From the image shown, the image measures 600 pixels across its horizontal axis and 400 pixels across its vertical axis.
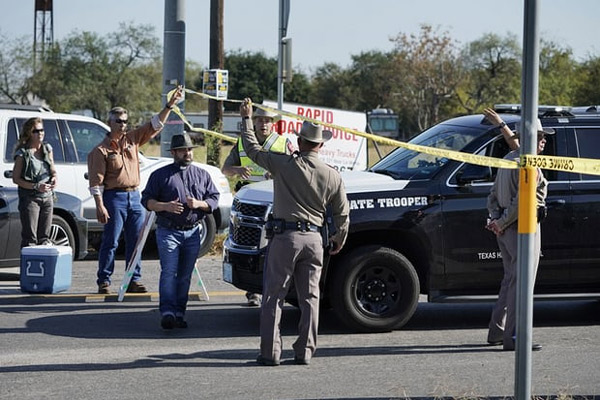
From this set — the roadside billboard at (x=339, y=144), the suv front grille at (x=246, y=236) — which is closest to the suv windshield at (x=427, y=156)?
the suv front grille at (x=246, y=236)

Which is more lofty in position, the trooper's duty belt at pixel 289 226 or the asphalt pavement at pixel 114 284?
the trooper's duty belt at pixel 289 226

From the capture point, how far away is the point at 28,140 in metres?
11.1

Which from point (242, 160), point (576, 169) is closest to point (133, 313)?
point (242, 160)

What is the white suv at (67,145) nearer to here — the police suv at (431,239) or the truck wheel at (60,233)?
the truck wheel at (60,233)

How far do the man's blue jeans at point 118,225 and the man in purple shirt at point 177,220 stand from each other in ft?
4.63

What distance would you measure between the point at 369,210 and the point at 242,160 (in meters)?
1.60

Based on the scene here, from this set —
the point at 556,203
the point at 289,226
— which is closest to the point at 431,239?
the point at 556,203

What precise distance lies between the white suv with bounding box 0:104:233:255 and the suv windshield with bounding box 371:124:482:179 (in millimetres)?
4404

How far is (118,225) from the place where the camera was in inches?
404

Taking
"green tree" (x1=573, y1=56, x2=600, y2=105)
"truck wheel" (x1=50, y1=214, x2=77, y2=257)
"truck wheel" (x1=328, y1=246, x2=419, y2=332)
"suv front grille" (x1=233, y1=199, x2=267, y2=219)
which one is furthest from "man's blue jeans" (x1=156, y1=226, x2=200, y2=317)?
"green tree" (x1=573, y1=56, x2=600, y2=105)

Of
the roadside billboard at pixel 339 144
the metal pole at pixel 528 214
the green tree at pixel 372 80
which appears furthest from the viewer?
the green tree at pixel 372 80

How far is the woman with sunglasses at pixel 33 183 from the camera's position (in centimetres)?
1101

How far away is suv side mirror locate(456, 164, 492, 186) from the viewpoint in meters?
8.80

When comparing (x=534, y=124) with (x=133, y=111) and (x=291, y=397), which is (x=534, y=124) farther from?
(x=133, y=111)
